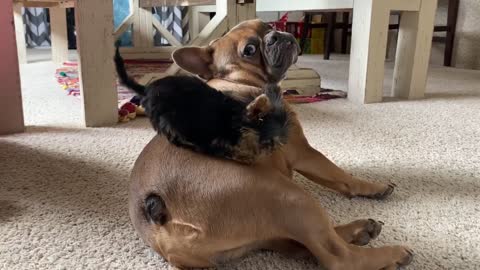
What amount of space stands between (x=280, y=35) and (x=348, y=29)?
3095 mm

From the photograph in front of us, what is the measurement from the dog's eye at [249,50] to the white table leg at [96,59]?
22.9 inches

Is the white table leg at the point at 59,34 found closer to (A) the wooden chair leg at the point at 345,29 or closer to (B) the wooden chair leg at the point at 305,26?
(B) the wooden chair leg at the point at 305,26

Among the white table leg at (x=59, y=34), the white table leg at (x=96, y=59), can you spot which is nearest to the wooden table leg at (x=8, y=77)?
the white table leg at (x=96, y=59)

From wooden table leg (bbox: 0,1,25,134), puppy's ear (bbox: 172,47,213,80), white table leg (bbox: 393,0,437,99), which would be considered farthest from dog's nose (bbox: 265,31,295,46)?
white table leg (bbox: 393,0,437,99)

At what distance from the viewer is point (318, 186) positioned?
2.89 ft

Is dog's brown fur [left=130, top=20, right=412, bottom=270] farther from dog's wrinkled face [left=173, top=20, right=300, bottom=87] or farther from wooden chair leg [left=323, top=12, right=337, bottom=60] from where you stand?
wooden chair leg [left=323, top=12, right=337, bottom=60]

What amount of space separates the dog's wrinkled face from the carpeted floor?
233mm

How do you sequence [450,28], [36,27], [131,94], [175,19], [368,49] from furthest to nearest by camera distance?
[36,27] → [175,19] → [450,28] → [368,49] → [131,94]

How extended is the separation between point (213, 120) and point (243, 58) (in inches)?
12.3

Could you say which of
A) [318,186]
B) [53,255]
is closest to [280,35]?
[318,186]

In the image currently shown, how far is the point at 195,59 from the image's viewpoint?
865 millimetres

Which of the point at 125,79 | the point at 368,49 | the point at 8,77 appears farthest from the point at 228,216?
the point at 368,49

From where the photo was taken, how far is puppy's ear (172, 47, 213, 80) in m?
0.86

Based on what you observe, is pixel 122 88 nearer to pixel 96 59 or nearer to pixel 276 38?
pixel 96 59
